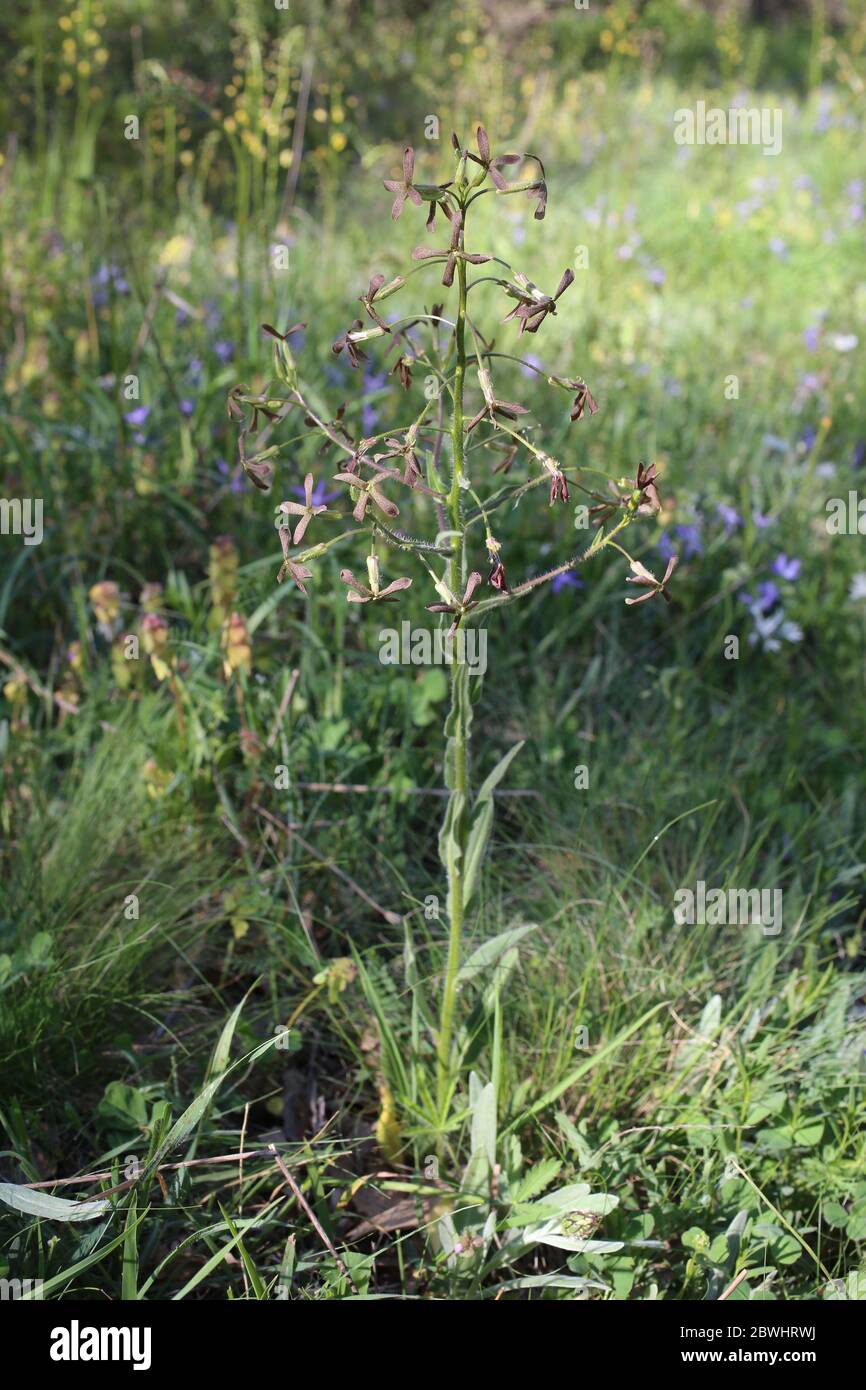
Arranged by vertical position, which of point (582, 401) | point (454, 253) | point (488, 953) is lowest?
point (488, 953)

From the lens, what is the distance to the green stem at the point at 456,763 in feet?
4.30

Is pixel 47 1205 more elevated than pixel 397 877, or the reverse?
pixel 397 877

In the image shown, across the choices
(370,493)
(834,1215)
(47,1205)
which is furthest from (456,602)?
(834,1215)

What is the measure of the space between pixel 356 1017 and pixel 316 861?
1.04 feet

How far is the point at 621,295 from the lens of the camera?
435 centimetres

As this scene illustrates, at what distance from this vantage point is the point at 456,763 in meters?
1.45

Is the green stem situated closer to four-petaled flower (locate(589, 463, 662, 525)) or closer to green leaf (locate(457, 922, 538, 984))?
green leaf (locate(457, 922, 538, 984))

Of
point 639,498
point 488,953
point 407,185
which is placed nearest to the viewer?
point 407,185

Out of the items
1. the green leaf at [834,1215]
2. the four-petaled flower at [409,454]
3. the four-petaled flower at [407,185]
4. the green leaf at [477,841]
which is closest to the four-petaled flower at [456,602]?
the four-petaled flower at [409,454]

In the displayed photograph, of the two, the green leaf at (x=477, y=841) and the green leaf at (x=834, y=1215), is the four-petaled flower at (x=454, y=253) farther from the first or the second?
the green leaf at (x=834, y=1215)

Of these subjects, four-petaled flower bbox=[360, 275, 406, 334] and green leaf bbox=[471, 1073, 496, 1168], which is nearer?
four-petaled flower bbox=[360, 275, 406, 334]

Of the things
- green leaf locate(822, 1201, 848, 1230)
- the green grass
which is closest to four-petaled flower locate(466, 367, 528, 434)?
the green grass

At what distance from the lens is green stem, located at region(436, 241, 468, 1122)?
4.30 feet

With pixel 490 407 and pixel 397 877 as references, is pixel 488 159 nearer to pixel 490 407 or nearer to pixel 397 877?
pixel 490 407
